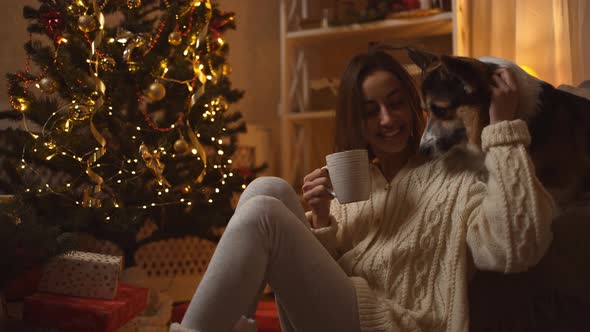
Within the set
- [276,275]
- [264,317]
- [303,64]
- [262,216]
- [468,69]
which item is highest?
[303,64]

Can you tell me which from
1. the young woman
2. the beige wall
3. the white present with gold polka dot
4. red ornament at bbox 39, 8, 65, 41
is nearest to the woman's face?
the young woman

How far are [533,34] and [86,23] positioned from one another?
159 centimetres

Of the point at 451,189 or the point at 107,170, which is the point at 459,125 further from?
the point at 107,170

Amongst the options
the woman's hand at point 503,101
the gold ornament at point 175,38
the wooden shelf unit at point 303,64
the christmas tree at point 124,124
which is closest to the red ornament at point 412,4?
the wooden shelf unit at point 303,64

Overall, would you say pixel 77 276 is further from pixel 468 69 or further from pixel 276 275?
pixel 468 69

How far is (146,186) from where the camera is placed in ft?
5.62

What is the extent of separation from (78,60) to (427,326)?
133 centimetres

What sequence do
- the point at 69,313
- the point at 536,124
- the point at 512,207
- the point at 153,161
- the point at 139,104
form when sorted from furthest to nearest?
the point at 139,104 < the point at 153,161 < the point at 69,313 < the point at 536,124 < the point at 512,207

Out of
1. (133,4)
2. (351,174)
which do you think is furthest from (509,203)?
(133,4)

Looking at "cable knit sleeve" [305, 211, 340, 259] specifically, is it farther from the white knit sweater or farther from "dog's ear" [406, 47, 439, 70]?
"dog's ear" [406, 47, 439, 70]

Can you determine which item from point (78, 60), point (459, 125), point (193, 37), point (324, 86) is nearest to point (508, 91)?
point (459, 125)

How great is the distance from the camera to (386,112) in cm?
109

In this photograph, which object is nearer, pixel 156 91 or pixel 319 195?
pixel 319 195

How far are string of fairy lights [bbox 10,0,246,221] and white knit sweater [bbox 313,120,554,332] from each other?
0.76m
